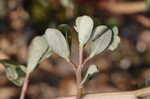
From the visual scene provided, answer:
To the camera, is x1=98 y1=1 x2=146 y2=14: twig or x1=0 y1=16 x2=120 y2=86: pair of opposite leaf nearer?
x1=0 y1=16 x2=120 y2=86: pair of opposite leaf

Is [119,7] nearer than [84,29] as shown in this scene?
No

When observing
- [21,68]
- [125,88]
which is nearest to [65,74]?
[125,88]

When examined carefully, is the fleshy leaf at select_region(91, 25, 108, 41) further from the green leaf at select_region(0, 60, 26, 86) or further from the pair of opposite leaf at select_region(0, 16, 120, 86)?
the green leaf at select_region(0, 60, 26, 86)

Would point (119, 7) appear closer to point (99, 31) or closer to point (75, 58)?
point (75, 58)

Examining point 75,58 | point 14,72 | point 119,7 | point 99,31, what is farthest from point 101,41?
point 119,7

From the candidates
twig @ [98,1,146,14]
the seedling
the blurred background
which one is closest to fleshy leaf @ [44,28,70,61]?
the seedling

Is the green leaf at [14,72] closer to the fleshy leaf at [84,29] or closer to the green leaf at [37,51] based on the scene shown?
the green leaf at [37,51]

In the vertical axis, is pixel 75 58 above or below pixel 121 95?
above
